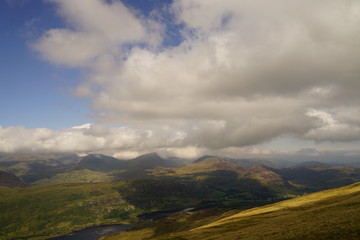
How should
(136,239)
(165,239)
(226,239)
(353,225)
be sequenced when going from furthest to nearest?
(136,239) → (165,239) → (226,239) → (353,225)

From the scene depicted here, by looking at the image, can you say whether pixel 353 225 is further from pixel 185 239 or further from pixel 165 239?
pixel 165 239

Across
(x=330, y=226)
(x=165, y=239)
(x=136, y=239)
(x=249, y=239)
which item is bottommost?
(x=136, y=239)

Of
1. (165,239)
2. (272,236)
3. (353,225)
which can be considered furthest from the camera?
(165,239)

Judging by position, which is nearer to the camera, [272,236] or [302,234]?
[302,234]

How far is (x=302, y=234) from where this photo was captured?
172 ft

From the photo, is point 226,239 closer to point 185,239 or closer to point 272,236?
point 272,236

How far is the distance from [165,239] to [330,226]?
210 ft

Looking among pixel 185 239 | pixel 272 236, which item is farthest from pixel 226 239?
pixel 185 239

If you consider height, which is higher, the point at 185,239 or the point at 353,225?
the point at 353,225

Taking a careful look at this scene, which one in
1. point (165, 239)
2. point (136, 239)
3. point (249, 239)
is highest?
point (249, 239)

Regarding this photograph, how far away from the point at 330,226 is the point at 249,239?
19769 millimetres

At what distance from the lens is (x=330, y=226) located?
5288 cm

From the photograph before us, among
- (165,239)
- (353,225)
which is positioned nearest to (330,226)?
(353,225)

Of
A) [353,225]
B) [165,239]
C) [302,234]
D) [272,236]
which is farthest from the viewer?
[165,239]
